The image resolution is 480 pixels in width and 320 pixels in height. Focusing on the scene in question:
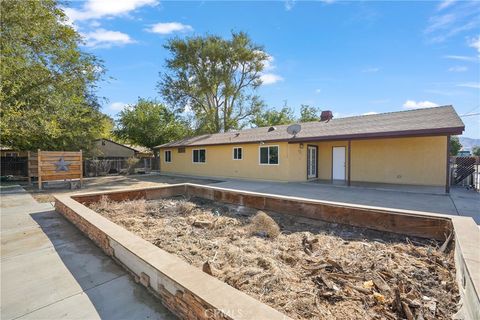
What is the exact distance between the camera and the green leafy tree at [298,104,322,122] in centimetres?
3238

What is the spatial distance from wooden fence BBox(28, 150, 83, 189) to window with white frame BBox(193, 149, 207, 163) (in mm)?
7768

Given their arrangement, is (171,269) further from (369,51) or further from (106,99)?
(106,99)

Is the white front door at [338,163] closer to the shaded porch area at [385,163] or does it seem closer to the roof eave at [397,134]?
the shaded porch area at [385,163]

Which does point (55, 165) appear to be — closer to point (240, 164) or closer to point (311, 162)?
point (240, 164)

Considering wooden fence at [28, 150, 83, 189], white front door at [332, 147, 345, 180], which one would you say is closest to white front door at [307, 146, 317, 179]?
white front door at [332, 147, 345, 180]

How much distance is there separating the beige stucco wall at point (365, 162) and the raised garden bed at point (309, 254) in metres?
7.21

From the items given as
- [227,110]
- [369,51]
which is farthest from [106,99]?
[369,51]

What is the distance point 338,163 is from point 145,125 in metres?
18.4

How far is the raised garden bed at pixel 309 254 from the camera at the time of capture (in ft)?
7.55

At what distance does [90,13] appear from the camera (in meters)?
11.4

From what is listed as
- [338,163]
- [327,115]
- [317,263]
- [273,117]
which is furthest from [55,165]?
[273,117]

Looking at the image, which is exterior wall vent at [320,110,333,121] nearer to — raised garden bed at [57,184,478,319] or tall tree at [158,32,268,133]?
raised garden bed at [57,184,478,319]

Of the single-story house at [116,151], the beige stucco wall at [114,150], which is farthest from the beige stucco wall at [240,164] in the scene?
the beige stucco wall at [114,150]

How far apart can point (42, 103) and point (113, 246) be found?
11.9 meters
